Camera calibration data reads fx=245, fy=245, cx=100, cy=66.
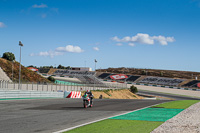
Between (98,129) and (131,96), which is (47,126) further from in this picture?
(131,96)

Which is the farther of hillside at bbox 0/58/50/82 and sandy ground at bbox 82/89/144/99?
hillside at bbox 0/58/50/82

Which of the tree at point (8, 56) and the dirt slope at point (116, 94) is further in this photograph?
the tree at point (8, 56)

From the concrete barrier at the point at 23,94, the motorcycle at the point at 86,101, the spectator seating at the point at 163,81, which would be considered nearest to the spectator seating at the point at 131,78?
the spectator seating at the point at 163,81

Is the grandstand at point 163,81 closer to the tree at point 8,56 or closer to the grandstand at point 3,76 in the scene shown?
the tree at point 8,56

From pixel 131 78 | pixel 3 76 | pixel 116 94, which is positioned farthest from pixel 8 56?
pixel 131 78

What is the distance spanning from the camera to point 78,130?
9.84 meters

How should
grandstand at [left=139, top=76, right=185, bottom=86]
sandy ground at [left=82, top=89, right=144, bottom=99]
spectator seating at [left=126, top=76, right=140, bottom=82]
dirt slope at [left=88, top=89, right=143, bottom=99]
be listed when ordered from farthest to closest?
spectator seating at [left=126, top=76, right=140, bottom=82], grandstand at [left=139, top=76, right=185, bottom=86], sandy ground at [left=82, top=89, right=144, bottom=99], dirt slope at [left=88, top=89, right=143, bottom=99]

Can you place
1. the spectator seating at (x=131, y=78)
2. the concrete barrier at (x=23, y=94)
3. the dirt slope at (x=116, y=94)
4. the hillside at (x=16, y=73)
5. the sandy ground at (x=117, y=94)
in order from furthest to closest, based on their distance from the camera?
the spectator seating at (x=131, y=78)
the hillside at (x=16, y=73)
the sandy ground at (x=117, y=94)
the dirt slope at (x=116, y=94)
the concrete barrier at (x=23, y=94)

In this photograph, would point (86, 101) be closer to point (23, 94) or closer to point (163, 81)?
Result: point (23, 94)

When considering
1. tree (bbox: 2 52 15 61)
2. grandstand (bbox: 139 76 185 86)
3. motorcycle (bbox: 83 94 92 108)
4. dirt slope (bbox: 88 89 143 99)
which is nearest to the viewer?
motorcycle (bbox: 83 94 92 108)

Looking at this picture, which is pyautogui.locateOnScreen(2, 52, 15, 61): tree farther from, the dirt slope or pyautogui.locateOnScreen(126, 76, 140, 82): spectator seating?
pyautogui.locateOnScreen(126, 76, 140, 82): spectator seating

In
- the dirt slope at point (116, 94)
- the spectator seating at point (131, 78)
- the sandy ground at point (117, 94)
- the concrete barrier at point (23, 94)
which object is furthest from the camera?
the spectator seating at point (131, 78)

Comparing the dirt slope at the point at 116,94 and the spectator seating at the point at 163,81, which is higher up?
the spectator seating at the point at 163,81

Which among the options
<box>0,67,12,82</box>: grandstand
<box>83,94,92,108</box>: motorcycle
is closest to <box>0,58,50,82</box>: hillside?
<box>0,67,12,82</box>: grandstand
